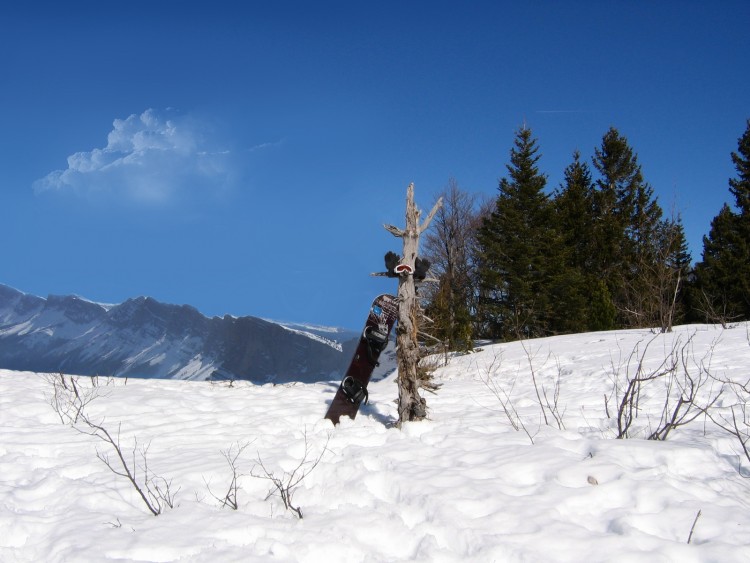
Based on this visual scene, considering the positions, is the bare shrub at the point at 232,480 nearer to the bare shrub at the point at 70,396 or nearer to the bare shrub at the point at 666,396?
the bare shrub at the point at 70,396

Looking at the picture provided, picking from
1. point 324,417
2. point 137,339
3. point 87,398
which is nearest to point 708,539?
point 324,417

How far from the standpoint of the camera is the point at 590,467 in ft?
11.4

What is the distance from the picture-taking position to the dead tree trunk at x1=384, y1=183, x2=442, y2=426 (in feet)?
18.1

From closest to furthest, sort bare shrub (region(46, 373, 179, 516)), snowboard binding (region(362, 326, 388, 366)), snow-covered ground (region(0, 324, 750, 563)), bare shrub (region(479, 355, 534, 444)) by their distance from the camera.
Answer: snow-covered ground (region(0, 324, 750, 563))
bare shrub (region(46, 373, 179, 516))
bare shrub (region(479, 355, 534, 444))
snowboard binding (region(362, 326, 388, 366))

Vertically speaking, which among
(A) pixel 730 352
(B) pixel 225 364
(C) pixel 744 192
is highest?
(C) pixel 744 192

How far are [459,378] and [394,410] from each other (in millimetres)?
3726

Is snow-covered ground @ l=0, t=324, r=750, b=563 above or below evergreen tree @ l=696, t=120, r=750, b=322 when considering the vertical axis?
below

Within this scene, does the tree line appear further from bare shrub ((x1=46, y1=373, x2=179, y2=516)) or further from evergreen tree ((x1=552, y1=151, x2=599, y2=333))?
bare shrub ((x1=46, y1=373, x2=179, y2=516))

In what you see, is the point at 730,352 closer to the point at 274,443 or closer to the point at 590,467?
the point at 590,467

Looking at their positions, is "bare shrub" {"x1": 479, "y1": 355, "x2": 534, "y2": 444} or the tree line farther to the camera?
the tree line

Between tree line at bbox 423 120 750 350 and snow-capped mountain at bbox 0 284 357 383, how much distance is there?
1347 inches

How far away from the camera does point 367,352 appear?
6.73 meters

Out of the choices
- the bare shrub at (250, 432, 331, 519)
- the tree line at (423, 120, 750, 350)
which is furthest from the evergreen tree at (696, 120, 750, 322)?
the bare shrub at (250, 432, 331, 519)

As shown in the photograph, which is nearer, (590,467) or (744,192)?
(590,467)
